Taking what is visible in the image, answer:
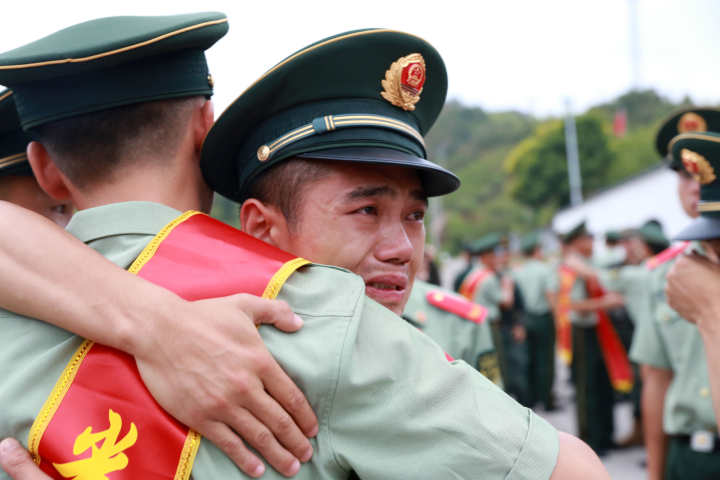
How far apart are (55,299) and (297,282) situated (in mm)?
452

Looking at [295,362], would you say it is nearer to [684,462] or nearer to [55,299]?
[55,299]

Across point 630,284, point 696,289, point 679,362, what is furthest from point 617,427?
point 696,289

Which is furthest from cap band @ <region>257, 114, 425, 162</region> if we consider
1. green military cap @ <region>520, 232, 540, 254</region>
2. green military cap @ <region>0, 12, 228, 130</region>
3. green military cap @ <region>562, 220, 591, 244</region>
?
green military cap @ <region>520, 232, 540, 254</region>

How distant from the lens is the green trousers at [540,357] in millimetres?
9922

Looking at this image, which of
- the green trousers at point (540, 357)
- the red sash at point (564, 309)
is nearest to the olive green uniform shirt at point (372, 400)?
the green trousers at point (540, 357)

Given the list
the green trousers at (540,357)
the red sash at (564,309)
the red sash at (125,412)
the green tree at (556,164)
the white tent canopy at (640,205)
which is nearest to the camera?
the red sash at (125,412)

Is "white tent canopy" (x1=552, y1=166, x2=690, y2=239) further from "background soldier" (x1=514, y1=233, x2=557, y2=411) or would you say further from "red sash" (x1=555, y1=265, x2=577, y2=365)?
"background soldier" (x1=514, y1=233, x2=557, y2=411)

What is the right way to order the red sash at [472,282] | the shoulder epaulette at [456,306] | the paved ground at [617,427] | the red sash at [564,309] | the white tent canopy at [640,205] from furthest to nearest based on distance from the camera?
the white tent canopy at [640,205], the red sash at [564,309], the red sash at [472,282], the paved ground at [617,427], the shoulder epaulette at [456,306]

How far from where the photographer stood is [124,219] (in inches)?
53.6

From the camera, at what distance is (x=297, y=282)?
1248 millimetres

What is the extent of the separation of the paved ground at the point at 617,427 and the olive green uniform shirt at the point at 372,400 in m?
6.35

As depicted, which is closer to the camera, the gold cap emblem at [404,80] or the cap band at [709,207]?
the gold cap emblem at [404,80]

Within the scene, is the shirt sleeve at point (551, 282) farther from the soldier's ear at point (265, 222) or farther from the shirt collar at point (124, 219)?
the shirt collar at point (124, 219)

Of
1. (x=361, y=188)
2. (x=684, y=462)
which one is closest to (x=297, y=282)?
(x=361, y=188)
